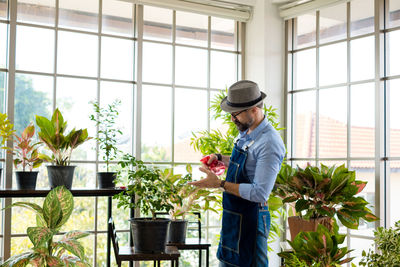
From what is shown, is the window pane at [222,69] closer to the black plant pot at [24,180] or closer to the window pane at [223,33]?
the window pane at [223,33]

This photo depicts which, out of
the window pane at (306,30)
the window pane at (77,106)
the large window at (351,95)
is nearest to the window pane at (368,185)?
the large window at (351,95)

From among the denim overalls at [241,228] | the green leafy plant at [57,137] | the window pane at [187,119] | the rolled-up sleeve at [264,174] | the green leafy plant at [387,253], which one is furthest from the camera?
the window pane at [187,119]

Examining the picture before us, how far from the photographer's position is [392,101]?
14.7ft

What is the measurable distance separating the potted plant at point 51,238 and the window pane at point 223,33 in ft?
8.98

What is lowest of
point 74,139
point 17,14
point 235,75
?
point 74,139

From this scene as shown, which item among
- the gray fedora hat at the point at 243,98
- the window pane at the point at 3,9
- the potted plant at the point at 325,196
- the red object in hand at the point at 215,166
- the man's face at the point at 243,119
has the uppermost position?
the window pane at the point at 3,9

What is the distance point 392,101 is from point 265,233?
2.15 m

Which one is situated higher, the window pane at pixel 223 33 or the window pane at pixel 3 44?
the window pane at pixel 223 33

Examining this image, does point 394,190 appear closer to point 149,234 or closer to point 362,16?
point 362,16

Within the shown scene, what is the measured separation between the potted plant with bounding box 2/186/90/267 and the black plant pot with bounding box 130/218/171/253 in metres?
0.39

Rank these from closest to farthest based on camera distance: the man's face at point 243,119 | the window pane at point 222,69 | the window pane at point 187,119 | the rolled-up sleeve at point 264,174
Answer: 1. the rolled-up sleeve at point 264,174
2. the man's face at point 243,119
3. the window pane at point 187,119
4. the window pane at point 222,69

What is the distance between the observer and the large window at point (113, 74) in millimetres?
4441

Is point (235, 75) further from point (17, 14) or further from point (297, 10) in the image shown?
point (17, 14)

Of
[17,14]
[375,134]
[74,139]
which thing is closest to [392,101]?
[375,134]
